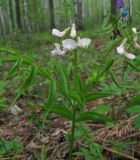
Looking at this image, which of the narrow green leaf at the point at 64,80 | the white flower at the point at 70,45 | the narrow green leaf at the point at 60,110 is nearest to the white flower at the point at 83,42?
the white flower at the point at 70,45

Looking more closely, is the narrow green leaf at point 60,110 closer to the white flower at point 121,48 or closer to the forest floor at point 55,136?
the forest floor at point 55,136

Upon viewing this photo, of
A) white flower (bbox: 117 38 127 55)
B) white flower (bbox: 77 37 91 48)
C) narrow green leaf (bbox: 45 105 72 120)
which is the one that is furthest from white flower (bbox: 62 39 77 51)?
narrow green leaf (bbox: 45 105 72 120)

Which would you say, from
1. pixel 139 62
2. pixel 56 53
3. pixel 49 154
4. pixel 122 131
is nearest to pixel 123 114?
pixel 122 131

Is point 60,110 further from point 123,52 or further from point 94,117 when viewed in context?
point 123,52

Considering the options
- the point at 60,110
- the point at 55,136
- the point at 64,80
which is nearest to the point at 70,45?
the point at 64,80

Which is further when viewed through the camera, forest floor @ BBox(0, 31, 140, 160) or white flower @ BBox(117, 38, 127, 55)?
forest floor @ BBox(0, 31, 140, 160)

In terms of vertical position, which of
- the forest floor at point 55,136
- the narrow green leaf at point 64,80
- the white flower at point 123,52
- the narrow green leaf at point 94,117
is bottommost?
the forest floor at point 55,136

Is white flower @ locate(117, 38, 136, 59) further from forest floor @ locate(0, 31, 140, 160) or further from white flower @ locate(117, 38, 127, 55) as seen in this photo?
forest floor @ locate(0, 31, 140, 160)

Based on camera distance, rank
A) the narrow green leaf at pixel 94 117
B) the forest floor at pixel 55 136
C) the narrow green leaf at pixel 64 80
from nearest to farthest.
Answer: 1. the narrow green leaf at pixel 64 80
2. the narrow green leaf at pixel 94 117
3. the forest floor at pixel 55 136

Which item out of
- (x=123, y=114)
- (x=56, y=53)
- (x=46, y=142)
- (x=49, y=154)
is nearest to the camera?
(x=56, y=53)

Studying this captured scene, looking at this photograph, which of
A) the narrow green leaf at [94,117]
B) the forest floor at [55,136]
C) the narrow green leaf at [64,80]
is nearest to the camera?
the narrow green leaf at [64,80]

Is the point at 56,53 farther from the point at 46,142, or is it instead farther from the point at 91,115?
the point at 46,142
